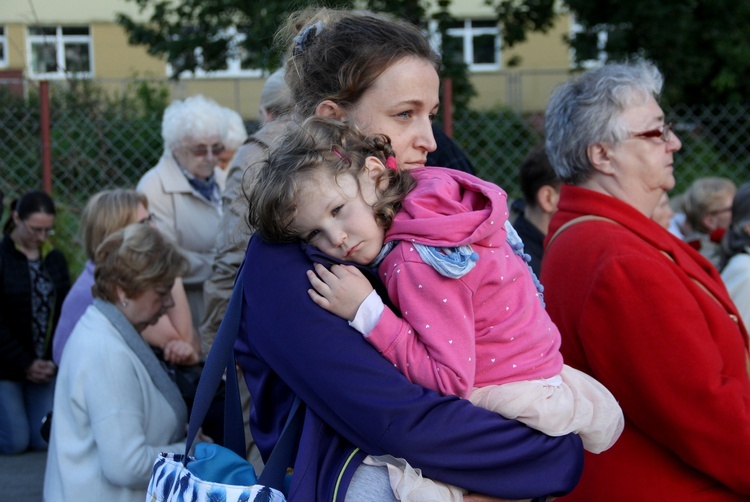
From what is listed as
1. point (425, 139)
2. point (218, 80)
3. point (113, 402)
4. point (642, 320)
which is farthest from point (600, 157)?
point (218, 80)

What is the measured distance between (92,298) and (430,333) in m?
3.00

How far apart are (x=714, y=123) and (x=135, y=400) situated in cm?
580

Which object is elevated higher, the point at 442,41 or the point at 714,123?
the point at 442,41

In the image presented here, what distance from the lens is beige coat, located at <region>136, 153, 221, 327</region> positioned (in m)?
5.09

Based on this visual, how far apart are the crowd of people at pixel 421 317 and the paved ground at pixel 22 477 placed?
5.46 feet

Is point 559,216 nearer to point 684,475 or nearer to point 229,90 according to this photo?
point 684,475

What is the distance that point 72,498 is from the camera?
10.3 ft

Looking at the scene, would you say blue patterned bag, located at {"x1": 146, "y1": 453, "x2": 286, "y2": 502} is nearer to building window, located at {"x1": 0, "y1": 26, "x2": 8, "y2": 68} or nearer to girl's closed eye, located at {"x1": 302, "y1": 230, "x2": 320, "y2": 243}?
girl's closed eye, located at {"x1": 302, "y1": 230, "x2": 320, "y2": 243}

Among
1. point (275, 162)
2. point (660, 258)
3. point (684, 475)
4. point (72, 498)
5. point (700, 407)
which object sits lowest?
point (72, 498)

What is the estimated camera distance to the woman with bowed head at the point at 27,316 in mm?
6059

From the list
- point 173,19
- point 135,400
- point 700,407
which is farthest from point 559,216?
point 173,19

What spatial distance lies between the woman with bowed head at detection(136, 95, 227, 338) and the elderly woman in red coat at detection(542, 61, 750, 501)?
261 cm

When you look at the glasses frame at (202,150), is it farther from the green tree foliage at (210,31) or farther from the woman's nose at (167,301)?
the green tree foliage at (210,31)

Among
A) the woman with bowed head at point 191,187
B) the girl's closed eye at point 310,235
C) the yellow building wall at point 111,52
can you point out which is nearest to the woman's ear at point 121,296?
the woman with bowed head at point 191,187
